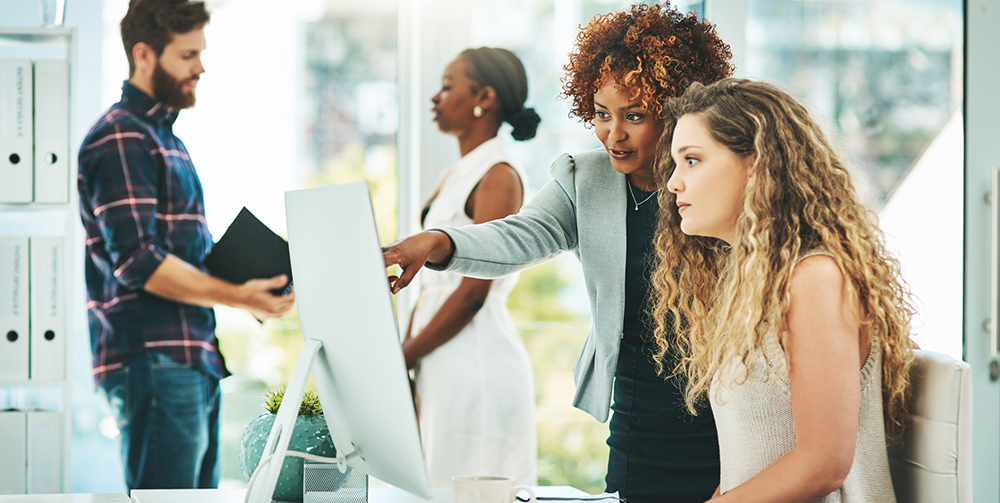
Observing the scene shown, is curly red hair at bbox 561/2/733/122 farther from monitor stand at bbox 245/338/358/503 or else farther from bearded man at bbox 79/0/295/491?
bearded man at bbox 79/0/295/491

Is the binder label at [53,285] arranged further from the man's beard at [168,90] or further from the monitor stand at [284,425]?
the monitor stand at [284,425]

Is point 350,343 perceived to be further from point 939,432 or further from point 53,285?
point 53,285

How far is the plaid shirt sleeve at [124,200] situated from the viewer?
2.42 meters

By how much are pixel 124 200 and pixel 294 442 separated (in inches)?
63.3

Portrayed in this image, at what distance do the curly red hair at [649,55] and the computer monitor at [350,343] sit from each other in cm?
64

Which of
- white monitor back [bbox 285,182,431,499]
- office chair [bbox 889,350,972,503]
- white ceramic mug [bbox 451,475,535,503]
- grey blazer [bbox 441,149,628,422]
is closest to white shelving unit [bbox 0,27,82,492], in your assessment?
grey blazer [bbox 441,149,628,422]

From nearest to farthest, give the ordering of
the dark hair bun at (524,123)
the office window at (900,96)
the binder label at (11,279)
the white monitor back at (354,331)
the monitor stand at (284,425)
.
Answer: the white monitor back at (354,331)
the monitor stand at (284,425)
the binder label at (11,279)
the dark hair bun at (524,123)
the office window at (900,96)

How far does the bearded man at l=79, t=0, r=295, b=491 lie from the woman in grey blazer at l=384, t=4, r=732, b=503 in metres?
1.43

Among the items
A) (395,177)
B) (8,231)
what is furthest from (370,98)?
Answer: (8,231)

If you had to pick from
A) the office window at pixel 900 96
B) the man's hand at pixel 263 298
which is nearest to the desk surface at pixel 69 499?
the man's hand at pixel 263 298

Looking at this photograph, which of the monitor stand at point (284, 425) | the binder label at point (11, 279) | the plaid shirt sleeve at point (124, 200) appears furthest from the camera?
the plaid shirt sleeve at point (124, 200)

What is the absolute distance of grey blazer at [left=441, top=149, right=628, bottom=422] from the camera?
56.2 inches

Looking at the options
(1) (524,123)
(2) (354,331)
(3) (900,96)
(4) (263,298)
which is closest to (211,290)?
(4) (263,298)

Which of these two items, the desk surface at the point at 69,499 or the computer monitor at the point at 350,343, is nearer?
the computer monitor at the point at 350,343
